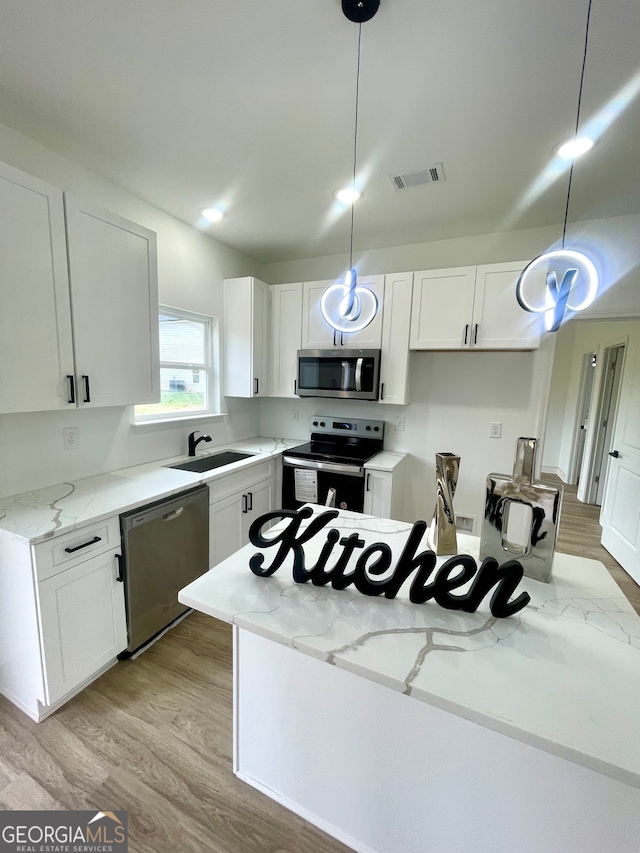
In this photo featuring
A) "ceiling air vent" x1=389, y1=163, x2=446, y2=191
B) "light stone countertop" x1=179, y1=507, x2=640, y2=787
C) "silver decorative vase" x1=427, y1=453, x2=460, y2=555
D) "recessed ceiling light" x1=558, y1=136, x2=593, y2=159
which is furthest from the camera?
"ceiling air vent" x1=389, y1=163, x2=446, y2=191

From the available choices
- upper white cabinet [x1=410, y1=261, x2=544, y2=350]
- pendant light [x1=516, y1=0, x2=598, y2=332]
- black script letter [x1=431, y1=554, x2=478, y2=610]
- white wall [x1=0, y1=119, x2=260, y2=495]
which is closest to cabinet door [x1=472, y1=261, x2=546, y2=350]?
upper white cabinet [x1=410, y1=261, x2=544, y2=350]

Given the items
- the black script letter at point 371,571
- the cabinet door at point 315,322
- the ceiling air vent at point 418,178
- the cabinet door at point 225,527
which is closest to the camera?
the black script letter at point 371,571

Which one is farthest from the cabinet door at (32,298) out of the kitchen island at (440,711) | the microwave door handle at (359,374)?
the microwave door handle at (359,374)

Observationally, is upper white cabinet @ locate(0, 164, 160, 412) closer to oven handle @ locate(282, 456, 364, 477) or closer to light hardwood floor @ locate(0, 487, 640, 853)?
oven handle @ locate(282, 456, 364, 477)

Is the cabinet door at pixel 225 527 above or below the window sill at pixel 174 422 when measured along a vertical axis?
below

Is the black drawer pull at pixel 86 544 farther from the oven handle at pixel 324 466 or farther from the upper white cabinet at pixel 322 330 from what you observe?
the upper white cabinet at pixel 322 330

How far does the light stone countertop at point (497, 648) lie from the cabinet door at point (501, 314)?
1800mm

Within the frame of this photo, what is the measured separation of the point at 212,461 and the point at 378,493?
1349 mm

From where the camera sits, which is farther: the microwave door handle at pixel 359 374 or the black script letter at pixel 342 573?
the microwave door handle at pixel 359 374

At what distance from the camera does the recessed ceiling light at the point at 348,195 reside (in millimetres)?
2184

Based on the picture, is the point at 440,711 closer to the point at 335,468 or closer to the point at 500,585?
the point at 500,585

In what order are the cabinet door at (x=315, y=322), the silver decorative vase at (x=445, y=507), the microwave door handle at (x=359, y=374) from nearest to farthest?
the silver decorative vase at (x=445, y=507)
the microwave door handle at (x=359, y=374)
the cabinet door at (x=315, y=322)

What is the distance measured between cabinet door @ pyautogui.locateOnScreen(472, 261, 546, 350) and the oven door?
138cm

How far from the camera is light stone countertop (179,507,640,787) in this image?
2.10 feet
